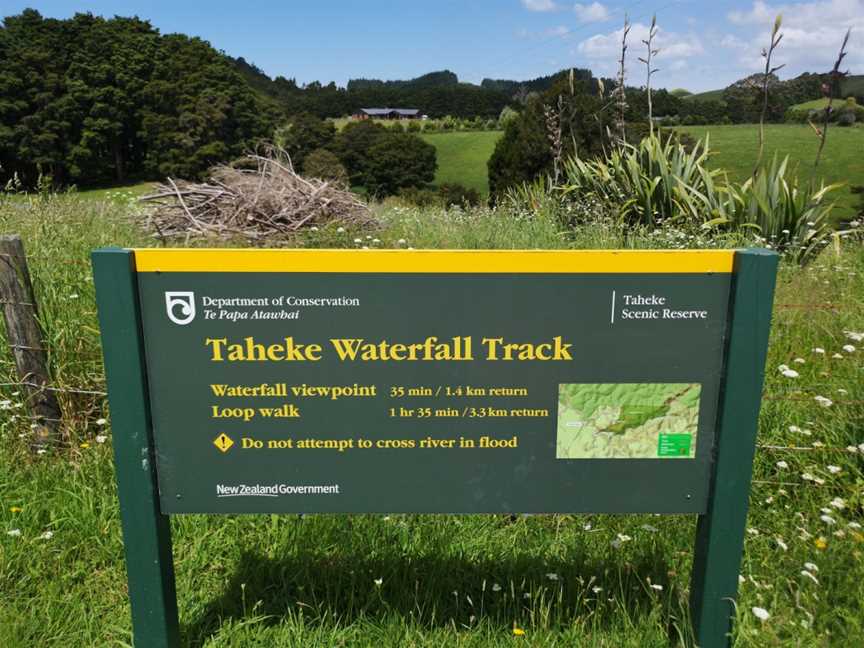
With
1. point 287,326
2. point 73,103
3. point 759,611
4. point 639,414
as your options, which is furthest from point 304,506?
point 73,103

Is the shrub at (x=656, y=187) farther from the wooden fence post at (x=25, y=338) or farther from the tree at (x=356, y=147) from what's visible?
the tree at (x=356, y=147)

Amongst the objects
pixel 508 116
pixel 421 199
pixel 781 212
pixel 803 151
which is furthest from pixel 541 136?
pixel 803 151

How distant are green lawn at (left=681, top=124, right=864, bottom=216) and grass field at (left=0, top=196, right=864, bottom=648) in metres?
28.4

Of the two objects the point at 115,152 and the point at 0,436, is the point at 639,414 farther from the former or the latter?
the point at 115,152

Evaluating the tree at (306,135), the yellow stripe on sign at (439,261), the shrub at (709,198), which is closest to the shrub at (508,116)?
the shrub at (709,198)

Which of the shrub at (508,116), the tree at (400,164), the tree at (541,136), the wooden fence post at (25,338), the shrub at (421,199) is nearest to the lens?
the wooden fence post at (25,338)

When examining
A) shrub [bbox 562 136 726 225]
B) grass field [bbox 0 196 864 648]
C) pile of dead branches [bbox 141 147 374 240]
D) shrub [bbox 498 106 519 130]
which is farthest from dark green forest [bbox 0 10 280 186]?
grass field [bbox 0 196 864 648]

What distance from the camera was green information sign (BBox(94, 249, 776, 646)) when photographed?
1889mm

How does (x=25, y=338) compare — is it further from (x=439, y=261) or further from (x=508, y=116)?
(x=508, y=116)

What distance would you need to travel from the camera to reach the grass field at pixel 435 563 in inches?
90.9

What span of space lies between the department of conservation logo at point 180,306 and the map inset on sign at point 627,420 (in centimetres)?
110

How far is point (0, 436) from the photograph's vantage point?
349cm

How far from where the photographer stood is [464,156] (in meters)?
65.7

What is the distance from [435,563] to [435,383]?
3.38ft
